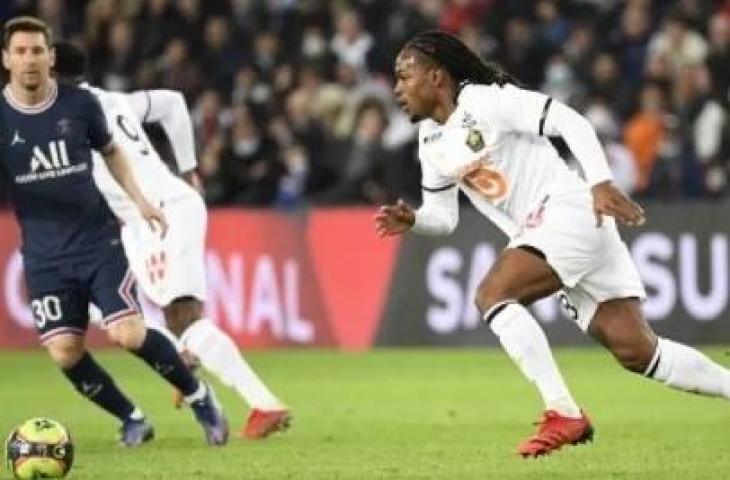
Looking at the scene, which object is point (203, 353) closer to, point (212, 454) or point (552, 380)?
point (212, 454)

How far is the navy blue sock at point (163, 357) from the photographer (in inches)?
436

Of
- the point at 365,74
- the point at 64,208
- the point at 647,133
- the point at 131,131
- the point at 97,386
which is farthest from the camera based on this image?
the point at 365,74

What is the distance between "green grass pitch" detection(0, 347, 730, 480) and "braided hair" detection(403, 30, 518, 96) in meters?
1.82

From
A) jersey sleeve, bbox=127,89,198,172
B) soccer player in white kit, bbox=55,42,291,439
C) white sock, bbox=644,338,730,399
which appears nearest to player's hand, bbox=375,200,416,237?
white sock, bbox=644,338,730,399

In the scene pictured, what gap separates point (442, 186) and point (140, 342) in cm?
200

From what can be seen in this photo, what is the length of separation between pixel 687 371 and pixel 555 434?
0.83 metres

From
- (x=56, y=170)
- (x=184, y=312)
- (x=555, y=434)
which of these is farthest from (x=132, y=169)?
(x=555, y=434)

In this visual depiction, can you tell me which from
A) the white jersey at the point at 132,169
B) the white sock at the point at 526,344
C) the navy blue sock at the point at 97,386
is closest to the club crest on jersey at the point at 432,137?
the white sock at the point at 526,344

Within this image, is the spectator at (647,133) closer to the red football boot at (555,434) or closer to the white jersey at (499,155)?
the white jersey at (499,155)

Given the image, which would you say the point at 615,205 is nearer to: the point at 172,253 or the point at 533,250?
the point at 533,250

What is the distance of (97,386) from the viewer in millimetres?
11336

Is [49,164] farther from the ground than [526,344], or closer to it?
farther from the ground

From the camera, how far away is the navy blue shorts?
429 inches

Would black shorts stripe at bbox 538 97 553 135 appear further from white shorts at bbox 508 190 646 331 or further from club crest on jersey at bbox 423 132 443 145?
club crest on jersey at bbox 423 132 443 145
